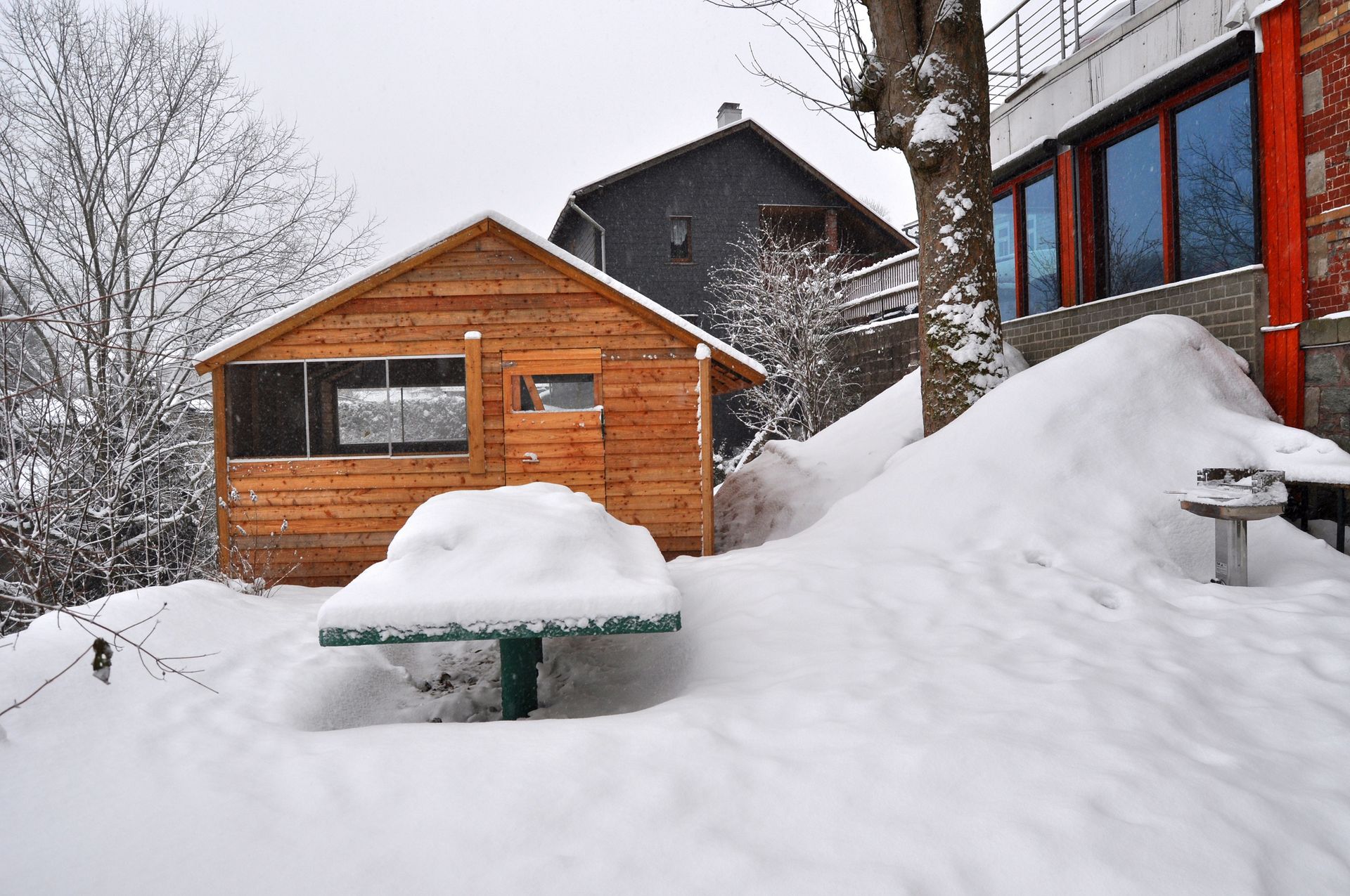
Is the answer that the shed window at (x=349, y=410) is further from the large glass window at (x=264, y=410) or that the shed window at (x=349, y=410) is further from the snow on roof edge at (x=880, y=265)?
the snow on roof edge at (x=880, y=265)

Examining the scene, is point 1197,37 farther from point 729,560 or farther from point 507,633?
point 507,633

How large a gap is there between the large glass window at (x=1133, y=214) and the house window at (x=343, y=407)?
7625 mm

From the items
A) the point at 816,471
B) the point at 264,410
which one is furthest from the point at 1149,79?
the point at 264,410

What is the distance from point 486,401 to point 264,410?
3.16 metres

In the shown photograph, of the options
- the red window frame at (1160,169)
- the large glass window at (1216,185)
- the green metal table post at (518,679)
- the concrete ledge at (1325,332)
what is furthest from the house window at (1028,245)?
the green metal table post at (518,679)

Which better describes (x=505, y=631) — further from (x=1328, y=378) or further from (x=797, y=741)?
(x=1328, y=378)

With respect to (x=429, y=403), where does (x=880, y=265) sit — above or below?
above

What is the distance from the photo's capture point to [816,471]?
9.37 meters

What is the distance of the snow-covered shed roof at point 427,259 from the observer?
25.3 ft

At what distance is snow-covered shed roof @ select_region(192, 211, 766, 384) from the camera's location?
25.3 feet

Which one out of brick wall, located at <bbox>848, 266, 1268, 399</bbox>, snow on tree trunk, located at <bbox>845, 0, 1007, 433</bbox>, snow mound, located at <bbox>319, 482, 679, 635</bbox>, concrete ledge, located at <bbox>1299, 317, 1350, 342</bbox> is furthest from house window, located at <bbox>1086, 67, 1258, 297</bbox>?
snow mound, located at <bbox>319, 482, 679, 635</bbox>

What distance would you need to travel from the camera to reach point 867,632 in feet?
13.0

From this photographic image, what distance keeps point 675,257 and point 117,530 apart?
14.3m

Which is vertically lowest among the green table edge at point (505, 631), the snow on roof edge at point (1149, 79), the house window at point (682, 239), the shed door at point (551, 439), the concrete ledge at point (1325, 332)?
the green table edge at point (505, 631)
